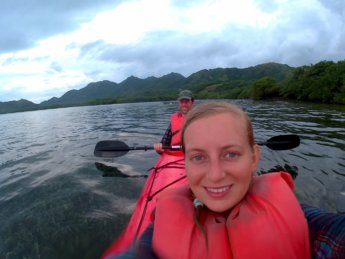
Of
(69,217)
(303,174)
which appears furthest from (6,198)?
(303,174)

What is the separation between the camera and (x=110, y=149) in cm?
666

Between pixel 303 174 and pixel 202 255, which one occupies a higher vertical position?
pixel 202 255

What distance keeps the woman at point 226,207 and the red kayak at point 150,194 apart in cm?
115

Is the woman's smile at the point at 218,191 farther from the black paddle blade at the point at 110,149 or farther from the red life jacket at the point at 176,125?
the red life jacket at the point at 176,125

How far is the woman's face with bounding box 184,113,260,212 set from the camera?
5.23 feet

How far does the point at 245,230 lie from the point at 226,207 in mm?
167

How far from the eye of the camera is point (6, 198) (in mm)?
6141

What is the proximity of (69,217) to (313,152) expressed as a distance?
20.5 ft

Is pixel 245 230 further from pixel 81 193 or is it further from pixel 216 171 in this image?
pixel 81 193

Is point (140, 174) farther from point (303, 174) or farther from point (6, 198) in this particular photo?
point (303, 174)

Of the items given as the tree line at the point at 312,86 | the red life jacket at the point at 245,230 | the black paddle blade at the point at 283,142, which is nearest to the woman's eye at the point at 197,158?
the red life jacket at the point at 245,230

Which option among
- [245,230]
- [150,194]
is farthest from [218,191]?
[150,194]

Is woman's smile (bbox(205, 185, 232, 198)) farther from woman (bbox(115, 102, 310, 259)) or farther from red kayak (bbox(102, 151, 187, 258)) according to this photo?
red kayak (bbox(102, 151, 187, 258))

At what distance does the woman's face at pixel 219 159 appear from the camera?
5.23 feet
